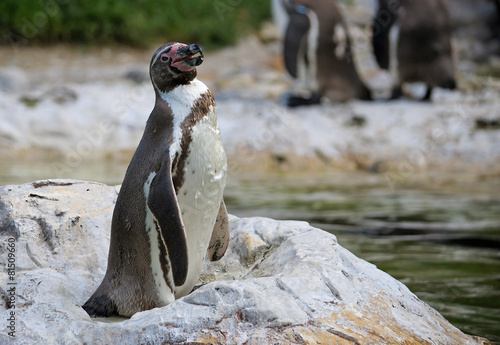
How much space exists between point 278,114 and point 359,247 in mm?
4193

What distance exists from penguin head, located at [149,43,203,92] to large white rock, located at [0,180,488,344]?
0.68m

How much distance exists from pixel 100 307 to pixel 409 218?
12.4 ft

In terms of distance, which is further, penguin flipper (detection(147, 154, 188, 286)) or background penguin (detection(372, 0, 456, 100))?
background penguin (detection(372, 0, 456, 100))

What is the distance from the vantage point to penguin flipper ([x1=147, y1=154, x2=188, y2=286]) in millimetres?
2561

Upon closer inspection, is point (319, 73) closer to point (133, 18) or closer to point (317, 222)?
point (317, 222)

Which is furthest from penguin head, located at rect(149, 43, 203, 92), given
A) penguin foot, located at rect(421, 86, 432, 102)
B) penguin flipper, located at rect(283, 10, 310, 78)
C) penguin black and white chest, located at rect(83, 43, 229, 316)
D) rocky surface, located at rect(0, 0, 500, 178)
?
penguin foot, located at rect(421, 86, 432, 102)

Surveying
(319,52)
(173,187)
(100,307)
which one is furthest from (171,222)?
(319,52)

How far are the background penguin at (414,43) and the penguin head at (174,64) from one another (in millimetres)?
6971

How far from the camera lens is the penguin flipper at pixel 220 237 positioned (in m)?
2.98

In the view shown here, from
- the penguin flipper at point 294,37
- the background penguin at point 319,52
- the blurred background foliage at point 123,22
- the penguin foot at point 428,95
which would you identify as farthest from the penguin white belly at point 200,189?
the blurred background foliage at point 123,22

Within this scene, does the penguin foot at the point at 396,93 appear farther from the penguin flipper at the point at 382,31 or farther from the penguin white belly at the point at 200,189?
the penguin white belly at the point at 200,189

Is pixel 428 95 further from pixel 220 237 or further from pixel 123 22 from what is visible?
pixel 220 237

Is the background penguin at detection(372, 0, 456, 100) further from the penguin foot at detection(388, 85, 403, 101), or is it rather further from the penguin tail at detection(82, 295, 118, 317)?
the penguin tail at detection(82, 295, 118, 317)

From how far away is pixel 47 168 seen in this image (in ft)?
25.9
